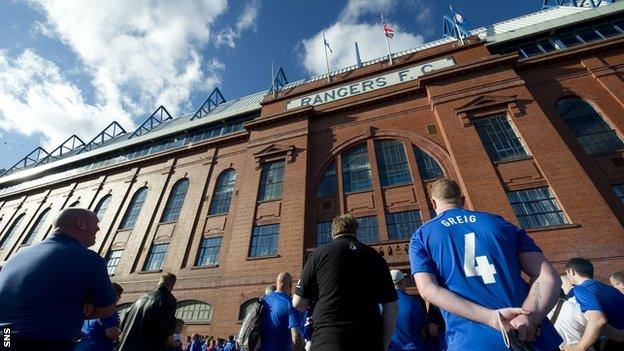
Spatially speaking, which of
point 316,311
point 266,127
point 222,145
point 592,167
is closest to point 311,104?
point 266,127

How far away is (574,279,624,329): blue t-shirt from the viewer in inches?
118

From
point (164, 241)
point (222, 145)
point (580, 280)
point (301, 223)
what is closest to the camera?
point (580, 280)

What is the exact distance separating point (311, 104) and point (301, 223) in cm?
881

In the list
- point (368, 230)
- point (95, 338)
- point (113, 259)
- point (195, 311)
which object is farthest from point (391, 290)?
point (113, 259)

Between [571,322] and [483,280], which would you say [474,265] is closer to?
[483,280]

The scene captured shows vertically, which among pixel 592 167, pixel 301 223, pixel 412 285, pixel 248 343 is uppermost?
pixel 592 167

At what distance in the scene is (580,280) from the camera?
3.34 metres

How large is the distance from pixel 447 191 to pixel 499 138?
1410 cm

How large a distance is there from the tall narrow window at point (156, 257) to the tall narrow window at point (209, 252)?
254 centimetres

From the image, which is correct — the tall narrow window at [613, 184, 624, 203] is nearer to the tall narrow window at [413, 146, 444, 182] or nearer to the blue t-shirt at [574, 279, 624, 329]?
the tall narrow window at [413, 146, 444, 182]

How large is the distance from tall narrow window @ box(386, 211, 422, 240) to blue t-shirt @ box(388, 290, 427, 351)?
29.2 ft

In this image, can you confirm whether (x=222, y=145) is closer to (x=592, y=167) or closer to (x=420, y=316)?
(x=420, y=316)

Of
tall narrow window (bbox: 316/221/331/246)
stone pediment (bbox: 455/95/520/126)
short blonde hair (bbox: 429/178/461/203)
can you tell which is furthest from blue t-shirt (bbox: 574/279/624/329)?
stone pediment (bbox: 455/95/520/126)

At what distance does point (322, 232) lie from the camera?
1428cm
